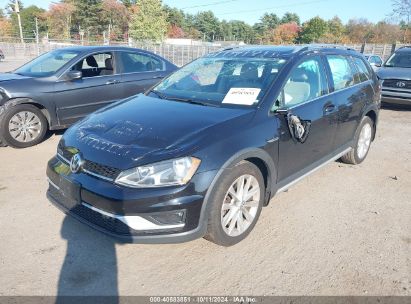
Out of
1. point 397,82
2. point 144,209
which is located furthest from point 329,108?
point 397,82

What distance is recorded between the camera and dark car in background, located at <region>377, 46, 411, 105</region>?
967 centimetres

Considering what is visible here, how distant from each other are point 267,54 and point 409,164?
10.2 feet

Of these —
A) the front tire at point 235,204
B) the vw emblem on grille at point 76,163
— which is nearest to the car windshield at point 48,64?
the vw emblem on grille at point 76,163

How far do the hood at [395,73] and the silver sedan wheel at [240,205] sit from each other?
8.29 meters

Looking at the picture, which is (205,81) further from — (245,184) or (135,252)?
(135,252)

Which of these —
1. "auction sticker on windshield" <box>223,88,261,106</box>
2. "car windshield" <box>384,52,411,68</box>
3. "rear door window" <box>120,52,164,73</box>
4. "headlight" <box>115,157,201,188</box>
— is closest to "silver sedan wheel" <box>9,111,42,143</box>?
"rear door window" <box>120,52,164,73</box>

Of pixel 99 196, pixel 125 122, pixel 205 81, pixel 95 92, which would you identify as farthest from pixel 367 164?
pixel 95 92

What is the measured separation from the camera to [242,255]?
3119 millimetres

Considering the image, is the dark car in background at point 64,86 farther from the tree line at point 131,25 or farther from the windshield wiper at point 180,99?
the tree line at point 131,25

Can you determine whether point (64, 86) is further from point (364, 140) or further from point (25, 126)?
point (364, 140)

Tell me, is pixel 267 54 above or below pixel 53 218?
above

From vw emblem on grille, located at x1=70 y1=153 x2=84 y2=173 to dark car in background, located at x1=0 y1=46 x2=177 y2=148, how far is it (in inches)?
132

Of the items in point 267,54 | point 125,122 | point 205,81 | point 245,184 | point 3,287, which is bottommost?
point 3,287

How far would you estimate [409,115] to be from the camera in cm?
959
